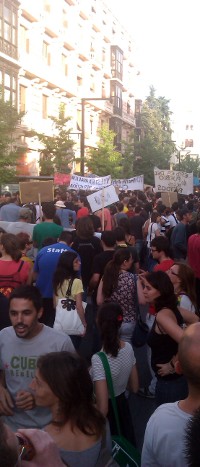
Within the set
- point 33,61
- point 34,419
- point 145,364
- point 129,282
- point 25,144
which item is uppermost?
point 33,61

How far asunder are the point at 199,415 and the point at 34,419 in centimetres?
196

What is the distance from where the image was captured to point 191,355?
2924mm

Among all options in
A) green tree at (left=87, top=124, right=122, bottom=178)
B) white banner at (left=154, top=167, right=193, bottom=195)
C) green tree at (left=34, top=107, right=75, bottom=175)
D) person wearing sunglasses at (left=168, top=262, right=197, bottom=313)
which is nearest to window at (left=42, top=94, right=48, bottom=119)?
green tree at (left=34, top=107, right=75, bottom=175)

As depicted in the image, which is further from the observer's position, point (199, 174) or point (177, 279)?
point (199, 174)

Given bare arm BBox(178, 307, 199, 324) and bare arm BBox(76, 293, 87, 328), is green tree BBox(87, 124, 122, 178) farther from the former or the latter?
bare arm BBox(178, 307, 199, 324)

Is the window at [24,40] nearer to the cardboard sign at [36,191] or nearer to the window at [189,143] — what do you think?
the cardboard sign at [36,191]

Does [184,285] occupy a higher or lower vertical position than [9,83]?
lower

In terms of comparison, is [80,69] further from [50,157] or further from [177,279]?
[177,279]

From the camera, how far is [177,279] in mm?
5793

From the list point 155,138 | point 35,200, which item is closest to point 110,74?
point 155,138

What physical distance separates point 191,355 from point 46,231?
643cm

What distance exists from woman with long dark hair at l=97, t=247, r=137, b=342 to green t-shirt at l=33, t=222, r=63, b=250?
2673 mm

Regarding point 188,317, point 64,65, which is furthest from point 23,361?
point 64,65

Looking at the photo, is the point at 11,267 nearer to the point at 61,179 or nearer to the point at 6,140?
the point at 6,140
